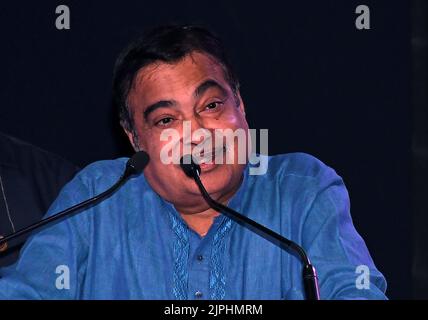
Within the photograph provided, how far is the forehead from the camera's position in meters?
2.04

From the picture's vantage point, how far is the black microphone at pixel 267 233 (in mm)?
1592

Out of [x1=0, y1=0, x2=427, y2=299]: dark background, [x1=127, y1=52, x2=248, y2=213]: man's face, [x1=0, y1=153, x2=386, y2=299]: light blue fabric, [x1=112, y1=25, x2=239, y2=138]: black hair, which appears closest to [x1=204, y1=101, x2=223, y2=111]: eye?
[x1=127, y1=52, x2=248, y2=213]: man's face

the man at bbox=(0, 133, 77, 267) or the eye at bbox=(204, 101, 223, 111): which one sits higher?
the eye at bbox=(204, 101, 223, 111)

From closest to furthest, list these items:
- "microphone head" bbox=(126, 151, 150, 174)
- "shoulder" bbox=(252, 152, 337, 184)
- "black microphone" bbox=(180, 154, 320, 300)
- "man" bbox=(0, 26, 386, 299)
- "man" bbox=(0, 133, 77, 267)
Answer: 1. "black microphone" bbox=(180, 154, 320, 300)
2. "microphone head" bbox=(126, 151, 150, 174)
3. "man" bbox=(0, 26, 386, 299)
4. "shoulder" bbox=(252, 152, 337, 184)
5. "man" bbox=(0, 133, 77, 267)

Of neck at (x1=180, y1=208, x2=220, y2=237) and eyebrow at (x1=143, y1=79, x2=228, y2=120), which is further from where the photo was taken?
neck at (x1=180, y1=208, x2=220, y2=237)

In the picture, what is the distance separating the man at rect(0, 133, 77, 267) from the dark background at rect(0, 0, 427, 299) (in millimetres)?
155

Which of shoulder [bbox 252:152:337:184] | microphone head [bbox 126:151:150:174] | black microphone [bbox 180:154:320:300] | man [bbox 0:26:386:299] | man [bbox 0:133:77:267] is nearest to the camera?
black microphone [bbox 180:154:320:300]

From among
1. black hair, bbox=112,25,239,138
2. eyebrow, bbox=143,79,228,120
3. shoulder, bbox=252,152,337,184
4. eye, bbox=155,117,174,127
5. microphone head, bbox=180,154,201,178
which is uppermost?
black hair, bbox=112,25,239,138

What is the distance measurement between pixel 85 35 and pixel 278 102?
611 millimetres

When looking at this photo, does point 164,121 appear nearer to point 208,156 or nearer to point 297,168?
point 208,156

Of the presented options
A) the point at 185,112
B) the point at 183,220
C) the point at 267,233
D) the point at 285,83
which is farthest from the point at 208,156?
the point at 285,83

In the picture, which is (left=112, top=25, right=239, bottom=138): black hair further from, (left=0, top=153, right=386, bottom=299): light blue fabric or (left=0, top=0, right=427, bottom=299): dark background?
(left=0, top=0, right=427, bottom=299): dark background

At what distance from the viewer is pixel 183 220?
2164 millimetres

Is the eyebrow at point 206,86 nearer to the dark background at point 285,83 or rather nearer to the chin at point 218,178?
the chin at point 218,178
